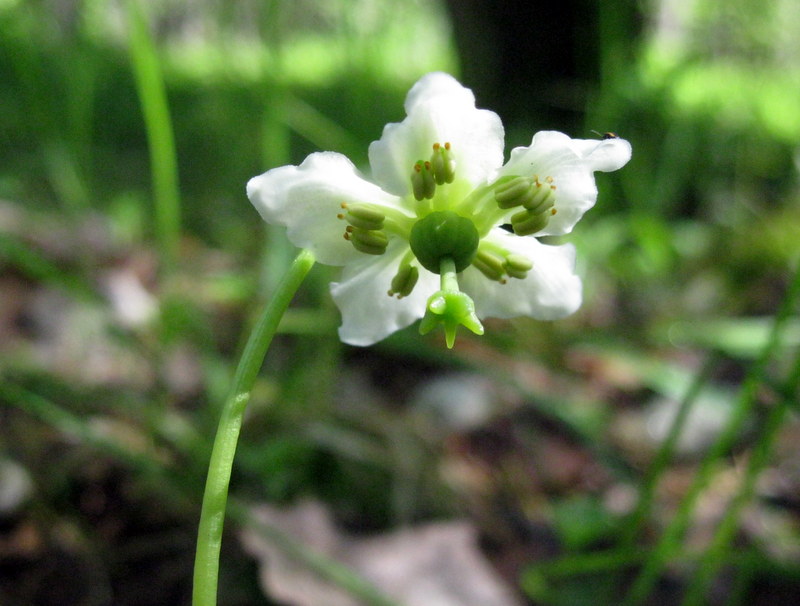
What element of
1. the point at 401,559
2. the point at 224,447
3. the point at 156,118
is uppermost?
the point at 156,118

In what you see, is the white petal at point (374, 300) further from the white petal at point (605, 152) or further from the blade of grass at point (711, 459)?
the blade of grass at point (711, 459)

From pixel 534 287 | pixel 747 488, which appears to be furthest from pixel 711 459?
pixel 534 287

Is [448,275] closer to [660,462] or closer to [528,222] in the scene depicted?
[528,222]

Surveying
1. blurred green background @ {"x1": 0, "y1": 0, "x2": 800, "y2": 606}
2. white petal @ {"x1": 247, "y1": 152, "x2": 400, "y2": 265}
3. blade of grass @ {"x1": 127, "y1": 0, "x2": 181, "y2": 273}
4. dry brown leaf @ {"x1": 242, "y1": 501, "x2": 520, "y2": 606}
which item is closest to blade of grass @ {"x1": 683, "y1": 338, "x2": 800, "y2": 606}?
blurred green background @ {"x1": 0, "y1": 0, "x2": 800, "y2": 606}

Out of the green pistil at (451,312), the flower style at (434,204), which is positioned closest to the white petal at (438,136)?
the flower style at (434,204)

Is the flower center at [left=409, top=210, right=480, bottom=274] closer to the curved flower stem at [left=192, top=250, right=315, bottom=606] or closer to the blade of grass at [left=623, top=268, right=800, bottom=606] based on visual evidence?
the curved flower stem at [left=192, top=250, right=315, bottom=606]

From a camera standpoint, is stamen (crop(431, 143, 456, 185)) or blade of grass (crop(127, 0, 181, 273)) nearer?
stamen (crop(431, 143, 456, 185))

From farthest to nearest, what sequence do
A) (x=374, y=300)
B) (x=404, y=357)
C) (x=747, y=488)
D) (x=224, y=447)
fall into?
(x=404, y=357) < (x=747, y=488) < (x=374, y=300) < (x=224, y=447)
